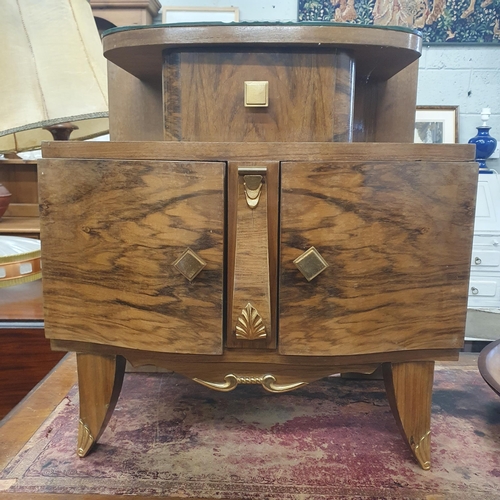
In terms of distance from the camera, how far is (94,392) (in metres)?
0.77

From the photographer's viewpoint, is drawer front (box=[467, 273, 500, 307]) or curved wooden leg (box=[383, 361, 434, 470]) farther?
drawer front (box=[467, 273, 500, 307])

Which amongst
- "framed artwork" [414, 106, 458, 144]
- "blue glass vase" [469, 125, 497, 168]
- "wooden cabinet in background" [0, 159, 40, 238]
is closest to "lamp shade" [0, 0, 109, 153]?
"wooden cabinet in background" [0, 159, 40, 238]

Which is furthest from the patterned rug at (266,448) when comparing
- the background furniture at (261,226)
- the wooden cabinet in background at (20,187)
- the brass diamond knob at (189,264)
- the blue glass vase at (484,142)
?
the blue glass vase at (484,142)

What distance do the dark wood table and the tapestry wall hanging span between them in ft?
4.97

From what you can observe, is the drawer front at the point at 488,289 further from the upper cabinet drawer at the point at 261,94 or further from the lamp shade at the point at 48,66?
the lamp shade at the point at 48,66

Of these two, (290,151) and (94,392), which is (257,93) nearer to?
(290,151)

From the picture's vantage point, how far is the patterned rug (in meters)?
0.70

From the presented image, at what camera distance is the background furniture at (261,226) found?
25.5 inches

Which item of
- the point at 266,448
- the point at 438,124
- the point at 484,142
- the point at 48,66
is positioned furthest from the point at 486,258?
the point at 48,66

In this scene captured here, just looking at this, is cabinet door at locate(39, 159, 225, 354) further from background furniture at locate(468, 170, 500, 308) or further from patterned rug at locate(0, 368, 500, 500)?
background furniture at locate(468, 170, 500, 308)

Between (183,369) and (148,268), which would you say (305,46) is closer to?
(148,268)

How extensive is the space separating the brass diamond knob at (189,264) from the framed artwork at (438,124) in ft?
4.97

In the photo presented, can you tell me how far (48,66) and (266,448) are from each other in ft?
2.27

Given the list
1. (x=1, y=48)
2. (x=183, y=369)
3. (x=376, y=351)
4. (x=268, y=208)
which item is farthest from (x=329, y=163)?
(x=1, y=48)
